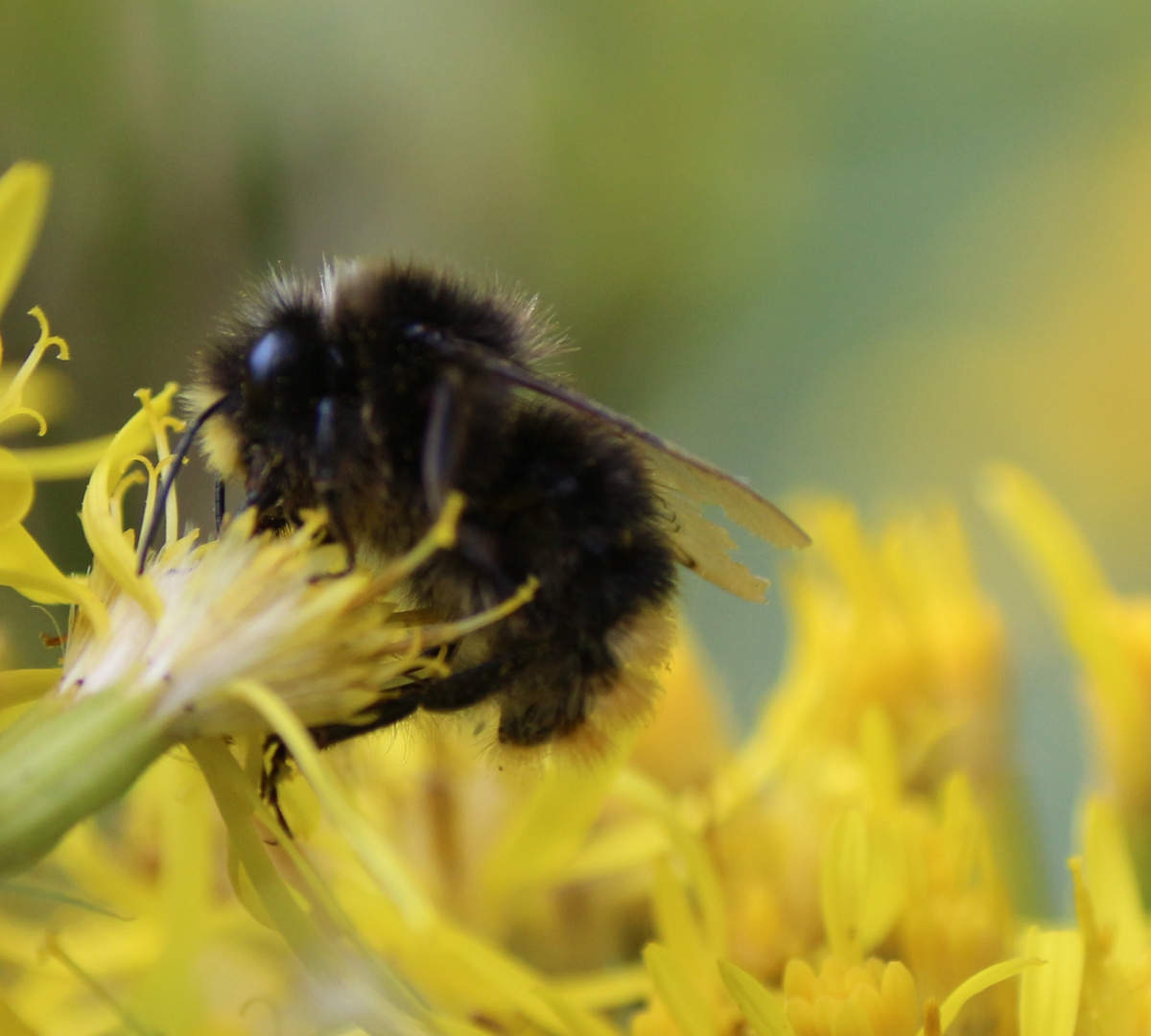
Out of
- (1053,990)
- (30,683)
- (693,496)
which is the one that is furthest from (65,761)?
(1053,990)

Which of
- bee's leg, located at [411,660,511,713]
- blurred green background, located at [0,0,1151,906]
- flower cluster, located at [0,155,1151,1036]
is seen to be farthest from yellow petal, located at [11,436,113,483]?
blurred green background, located at [0,0,1151,906]

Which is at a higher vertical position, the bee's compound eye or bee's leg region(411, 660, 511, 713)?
the bee's compound eye

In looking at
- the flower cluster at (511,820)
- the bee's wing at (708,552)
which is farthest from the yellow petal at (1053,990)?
the bee's wing at (708,552)

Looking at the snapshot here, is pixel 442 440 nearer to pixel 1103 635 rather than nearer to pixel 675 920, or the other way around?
pixel 675 920

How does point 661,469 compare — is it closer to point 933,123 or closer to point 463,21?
point 463,21

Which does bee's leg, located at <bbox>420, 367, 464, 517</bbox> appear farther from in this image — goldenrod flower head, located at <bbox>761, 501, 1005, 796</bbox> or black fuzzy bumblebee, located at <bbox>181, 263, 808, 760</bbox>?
goldenrod flower head, located at <bbox>761, 501, 1005, 796</bbox>

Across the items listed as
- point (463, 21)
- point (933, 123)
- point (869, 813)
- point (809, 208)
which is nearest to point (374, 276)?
point (869, 813)
